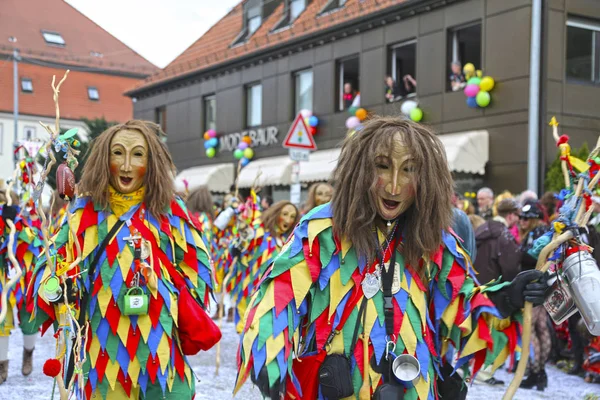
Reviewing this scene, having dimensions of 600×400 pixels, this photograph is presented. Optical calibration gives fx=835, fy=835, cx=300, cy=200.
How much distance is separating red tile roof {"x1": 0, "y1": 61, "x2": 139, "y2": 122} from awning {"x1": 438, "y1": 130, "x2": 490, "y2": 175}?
26935 mm

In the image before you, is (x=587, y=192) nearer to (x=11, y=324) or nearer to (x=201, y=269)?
(x=201, y=269)

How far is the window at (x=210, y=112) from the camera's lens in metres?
24.5

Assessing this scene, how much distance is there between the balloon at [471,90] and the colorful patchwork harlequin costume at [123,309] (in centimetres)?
1186

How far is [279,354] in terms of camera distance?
2785mm

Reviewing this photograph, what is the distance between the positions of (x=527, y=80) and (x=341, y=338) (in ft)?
41.1

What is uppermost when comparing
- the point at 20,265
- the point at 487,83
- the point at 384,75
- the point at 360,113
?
the point at 384,75

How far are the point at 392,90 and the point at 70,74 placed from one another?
28.2 meters

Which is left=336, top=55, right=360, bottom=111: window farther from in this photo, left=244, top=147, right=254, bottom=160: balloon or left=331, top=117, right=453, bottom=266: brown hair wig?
left=331, top=117, right=453, bottom=266: brown hair wig

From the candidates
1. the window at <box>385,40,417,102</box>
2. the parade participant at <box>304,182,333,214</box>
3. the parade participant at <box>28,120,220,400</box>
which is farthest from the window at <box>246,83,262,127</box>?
the parade participant at <box>28,120,220,400</box>

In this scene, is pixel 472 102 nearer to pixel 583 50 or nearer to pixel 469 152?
pixel 469 152

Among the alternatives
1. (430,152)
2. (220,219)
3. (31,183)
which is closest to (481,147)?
(220,219)

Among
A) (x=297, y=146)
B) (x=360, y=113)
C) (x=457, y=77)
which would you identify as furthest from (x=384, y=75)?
(x=297, y=146)

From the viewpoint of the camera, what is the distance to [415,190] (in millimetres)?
3066

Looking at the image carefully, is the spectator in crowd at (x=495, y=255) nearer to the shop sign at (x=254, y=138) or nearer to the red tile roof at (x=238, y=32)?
the red tile roof at (x=238, y=32)
